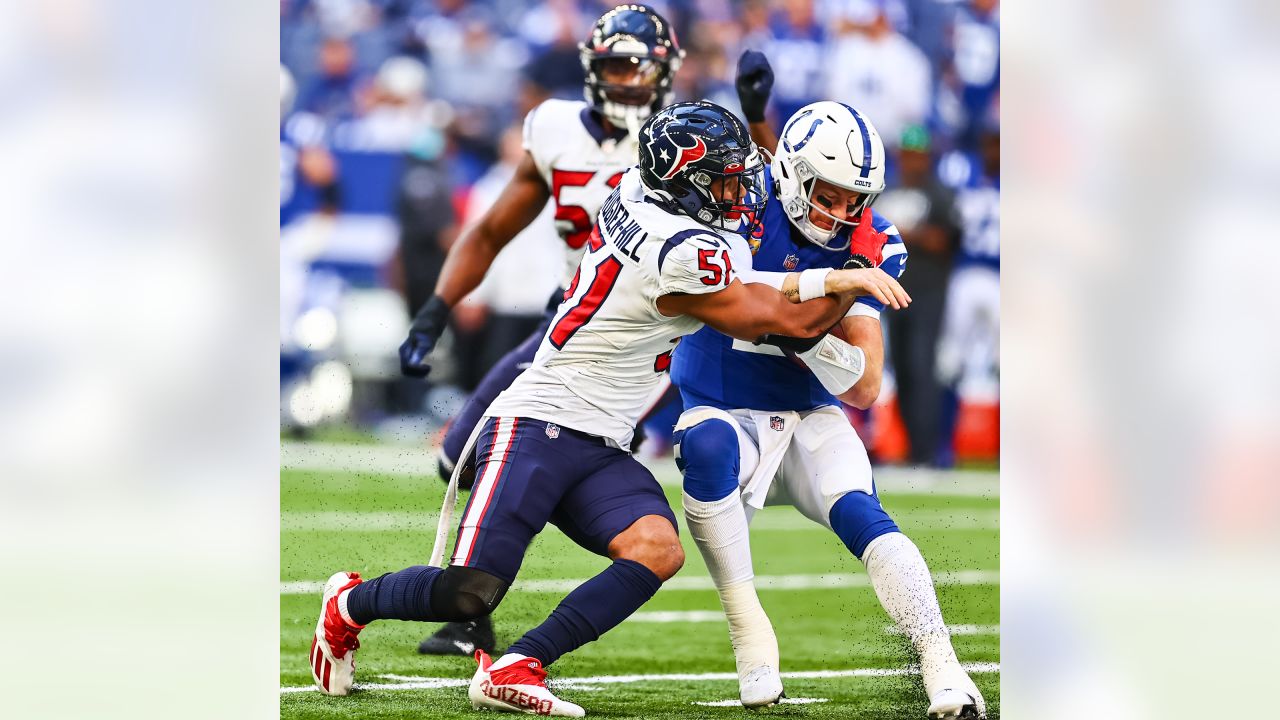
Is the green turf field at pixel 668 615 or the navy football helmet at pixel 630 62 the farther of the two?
the navy football helmet at pixel 630 62

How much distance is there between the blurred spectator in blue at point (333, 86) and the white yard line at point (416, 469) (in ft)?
6.72

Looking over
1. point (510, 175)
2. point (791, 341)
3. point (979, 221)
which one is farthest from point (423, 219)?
point (791, 341)

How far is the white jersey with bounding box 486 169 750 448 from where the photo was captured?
11.2 feet

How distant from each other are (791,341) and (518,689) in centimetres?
100

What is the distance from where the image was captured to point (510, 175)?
8.91m

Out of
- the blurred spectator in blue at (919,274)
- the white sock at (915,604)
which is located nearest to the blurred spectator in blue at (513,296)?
the blurred spectator in blue at (919,274)

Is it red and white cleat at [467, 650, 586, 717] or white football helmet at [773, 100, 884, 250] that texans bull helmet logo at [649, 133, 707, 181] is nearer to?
white football helmet at [773, 100, 884, 250]

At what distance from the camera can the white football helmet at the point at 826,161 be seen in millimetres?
3502

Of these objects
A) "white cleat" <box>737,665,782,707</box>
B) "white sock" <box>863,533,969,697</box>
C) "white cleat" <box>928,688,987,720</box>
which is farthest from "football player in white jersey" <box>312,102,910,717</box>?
"white cleat" <box>928,688,987,720</box>

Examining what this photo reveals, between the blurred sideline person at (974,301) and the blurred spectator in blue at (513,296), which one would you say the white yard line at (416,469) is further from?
the blurred spectator in blue at (513,296)

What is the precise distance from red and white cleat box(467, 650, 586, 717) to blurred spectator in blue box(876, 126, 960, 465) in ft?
18.7
